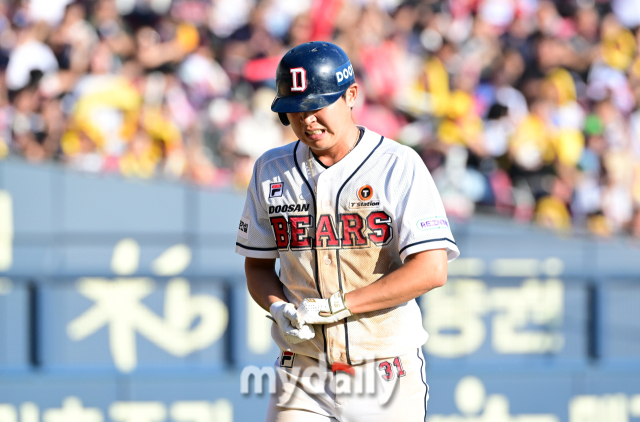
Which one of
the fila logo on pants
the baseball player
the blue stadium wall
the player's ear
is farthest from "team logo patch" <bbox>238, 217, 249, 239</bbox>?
the blue stadium wall

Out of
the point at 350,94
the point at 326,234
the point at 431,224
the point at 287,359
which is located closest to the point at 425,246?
the point at 431,224

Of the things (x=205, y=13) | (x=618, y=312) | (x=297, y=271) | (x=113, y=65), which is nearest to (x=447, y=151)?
(x=618, y=312)

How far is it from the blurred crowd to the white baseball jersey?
4373mm

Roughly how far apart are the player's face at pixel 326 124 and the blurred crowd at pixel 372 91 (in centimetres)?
446

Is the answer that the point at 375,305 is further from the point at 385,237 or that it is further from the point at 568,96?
the point at 568,96

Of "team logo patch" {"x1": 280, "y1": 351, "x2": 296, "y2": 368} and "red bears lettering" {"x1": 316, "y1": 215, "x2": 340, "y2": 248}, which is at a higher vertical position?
"red bears lettering" {"x1": 316, "y1": 215, "x2": 340, "y2": 248}

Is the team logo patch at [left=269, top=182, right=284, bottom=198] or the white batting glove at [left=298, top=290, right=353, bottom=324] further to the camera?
the team logo patch at [left=269, top=182, right=284, bottom=198]

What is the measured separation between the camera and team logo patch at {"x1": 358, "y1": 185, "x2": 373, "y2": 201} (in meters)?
2.38

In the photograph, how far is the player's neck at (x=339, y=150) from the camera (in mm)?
2447

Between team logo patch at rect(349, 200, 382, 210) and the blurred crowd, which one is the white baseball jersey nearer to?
team logo patch at rect(349, 200, 382, 210)

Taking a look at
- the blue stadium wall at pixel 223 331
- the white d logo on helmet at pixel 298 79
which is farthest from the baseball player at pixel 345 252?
the blue stadium wall at pixel 223 331

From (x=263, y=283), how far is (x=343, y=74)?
0.84m

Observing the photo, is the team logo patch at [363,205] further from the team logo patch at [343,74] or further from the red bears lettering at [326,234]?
the team logo patch at [343,74]

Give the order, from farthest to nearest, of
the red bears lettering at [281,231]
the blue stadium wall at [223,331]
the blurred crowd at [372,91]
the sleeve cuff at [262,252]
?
1. the blurred crowd at [372,91]
2. the blue stadium wall at [223,331]
3. the sleeve cuff at [262,252]
4. the red bears lettering at [281,231]
